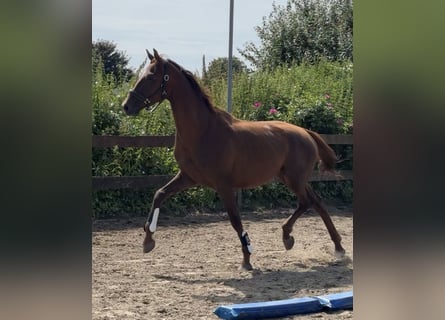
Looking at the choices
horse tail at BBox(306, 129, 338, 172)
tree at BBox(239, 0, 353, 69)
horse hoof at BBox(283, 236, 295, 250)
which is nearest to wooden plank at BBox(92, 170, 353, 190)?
horse tail at BBox(306, 129, 338, 172)

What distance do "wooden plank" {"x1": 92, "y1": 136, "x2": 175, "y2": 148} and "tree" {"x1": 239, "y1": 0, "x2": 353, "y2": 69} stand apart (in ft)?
40.1

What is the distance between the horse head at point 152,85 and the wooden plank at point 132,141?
2664 millimetres

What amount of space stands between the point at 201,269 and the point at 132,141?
333 cm

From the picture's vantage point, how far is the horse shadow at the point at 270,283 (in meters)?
4.67

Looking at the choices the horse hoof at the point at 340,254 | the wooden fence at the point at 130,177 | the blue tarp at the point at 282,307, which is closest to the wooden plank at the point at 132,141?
the wooden fence at the point at 130,177

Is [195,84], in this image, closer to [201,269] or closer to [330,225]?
[201,269]

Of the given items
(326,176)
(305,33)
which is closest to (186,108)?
(326,176)

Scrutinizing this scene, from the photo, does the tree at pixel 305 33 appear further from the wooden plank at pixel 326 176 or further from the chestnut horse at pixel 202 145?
the chestnut horse at pixel 202 145

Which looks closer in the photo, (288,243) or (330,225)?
(288,243)

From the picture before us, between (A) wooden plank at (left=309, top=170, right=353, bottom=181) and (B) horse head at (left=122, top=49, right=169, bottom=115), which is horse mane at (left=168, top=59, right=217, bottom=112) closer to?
(B) horse head at (left=122, top=49, right=169, bottom=115)

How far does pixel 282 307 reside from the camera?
405 cm

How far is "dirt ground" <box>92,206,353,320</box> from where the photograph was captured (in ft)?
14.4

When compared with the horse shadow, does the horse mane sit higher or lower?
higher
